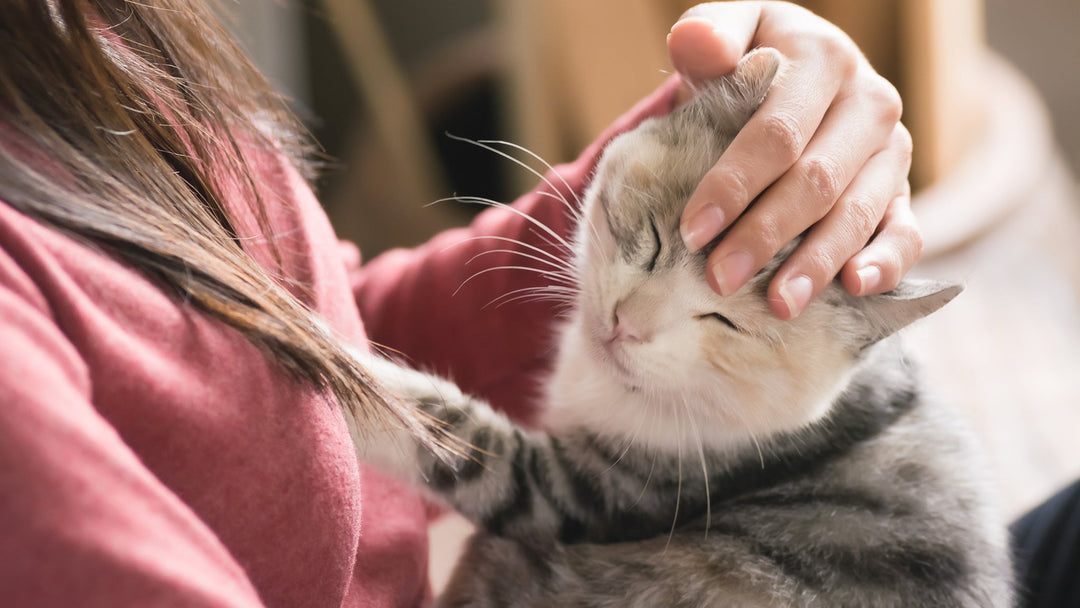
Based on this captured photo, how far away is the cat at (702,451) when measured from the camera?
792 mm

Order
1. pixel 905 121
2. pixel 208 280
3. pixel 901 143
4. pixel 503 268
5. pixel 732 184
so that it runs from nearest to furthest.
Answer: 1. pixel 208 280
2. pixel 732 184
3. pixel 901 143
4. pixel 503 268
5. pixel 905 121

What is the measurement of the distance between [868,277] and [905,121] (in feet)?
5.08

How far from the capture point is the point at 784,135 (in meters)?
0.71

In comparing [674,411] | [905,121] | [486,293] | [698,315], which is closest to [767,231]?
[698,315]

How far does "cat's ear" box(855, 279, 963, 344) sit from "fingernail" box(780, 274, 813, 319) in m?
0.10

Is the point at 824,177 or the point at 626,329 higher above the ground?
the point at 824,177

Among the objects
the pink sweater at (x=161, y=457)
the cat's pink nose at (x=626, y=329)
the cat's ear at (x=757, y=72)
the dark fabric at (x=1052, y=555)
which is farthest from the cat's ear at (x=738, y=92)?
the dark fabric at (x=1052, y=555)

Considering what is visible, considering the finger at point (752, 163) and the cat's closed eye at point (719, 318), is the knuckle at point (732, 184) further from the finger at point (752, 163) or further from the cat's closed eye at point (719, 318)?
the cat's closed eye at point (719, 318)

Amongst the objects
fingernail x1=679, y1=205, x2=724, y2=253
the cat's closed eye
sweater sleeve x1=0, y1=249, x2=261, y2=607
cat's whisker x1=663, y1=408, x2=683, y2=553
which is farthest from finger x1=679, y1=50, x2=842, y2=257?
sweater sleeve x1=0, y1=249, x2=261, y2=607

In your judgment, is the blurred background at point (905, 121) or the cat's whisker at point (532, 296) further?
the blurred background at point (905, 121)

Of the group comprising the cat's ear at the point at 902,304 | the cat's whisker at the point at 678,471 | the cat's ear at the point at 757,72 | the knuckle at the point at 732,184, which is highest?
the cat's ear at the point at 757,72

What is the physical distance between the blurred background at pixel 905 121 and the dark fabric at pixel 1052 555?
47 cm

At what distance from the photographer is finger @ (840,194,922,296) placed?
728 mm

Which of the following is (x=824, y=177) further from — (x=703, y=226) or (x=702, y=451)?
(x=702, y=451)
